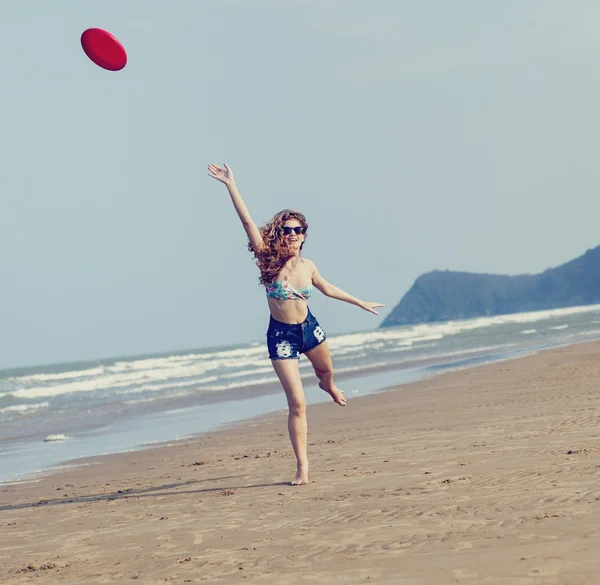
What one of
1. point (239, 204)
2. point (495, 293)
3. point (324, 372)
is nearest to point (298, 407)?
point (324, 372)

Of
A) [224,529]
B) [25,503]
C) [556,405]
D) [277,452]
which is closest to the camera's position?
[224,529]

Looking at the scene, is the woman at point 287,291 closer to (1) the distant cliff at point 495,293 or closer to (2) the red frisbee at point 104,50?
(2) the red frisbee at point 104,50

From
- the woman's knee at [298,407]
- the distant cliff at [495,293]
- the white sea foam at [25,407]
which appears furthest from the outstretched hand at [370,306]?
the distant cliff at [495,293]

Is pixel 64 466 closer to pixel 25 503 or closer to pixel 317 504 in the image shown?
pixel 25 503

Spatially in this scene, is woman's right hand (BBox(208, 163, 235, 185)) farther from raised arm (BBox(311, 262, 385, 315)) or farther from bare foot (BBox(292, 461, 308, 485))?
bare foot (BBox(292, 461, 308, 485))

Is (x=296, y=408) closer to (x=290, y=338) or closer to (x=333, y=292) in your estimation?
(x=290, y=338)

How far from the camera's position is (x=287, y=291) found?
660 centimetres

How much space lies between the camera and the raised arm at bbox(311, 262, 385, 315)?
6.82 m

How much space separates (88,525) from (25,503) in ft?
5.73

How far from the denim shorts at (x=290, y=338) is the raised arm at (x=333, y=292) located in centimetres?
27

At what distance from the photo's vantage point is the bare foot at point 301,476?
6500 millimetres

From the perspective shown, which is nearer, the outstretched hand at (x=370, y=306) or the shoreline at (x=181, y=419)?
the outstretched hand at (x=370, y=306)

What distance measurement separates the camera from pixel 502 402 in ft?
36.9

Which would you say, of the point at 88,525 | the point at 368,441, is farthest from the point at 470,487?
the point at 368,441
